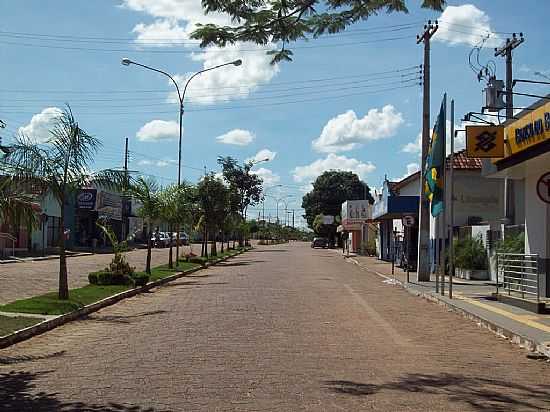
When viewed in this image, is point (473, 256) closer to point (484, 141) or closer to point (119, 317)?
point (484, 141)

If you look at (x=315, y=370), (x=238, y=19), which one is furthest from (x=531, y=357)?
(x=238, y=19)

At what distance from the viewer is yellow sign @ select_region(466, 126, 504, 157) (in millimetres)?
19375

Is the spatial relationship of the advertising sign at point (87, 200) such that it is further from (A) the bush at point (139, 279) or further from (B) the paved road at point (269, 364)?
(B) the paved road at point (269, 364)

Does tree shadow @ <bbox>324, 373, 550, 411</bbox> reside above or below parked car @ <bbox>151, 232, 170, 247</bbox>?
below

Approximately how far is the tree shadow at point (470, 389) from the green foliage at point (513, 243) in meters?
14.9

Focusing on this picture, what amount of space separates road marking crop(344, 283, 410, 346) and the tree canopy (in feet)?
271

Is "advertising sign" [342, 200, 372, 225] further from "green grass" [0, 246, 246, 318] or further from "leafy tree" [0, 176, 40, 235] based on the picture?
"leafy tree" [0, 176, 40, 235]

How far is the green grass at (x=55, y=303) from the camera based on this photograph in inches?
626

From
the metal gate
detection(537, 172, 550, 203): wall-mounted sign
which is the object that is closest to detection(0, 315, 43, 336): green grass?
detection(537, 172, 550, 203): wall-mounted sign

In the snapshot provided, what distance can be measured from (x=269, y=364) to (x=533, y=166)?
40.3 feet

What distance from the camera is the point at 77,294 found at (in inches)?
779

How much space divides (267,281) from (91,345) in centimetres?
1588

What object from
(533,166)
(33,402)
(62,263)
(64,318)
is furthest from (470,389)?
(533,166)

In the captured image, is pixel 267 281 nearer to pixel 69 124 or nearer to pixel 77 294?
pixel 77 294
